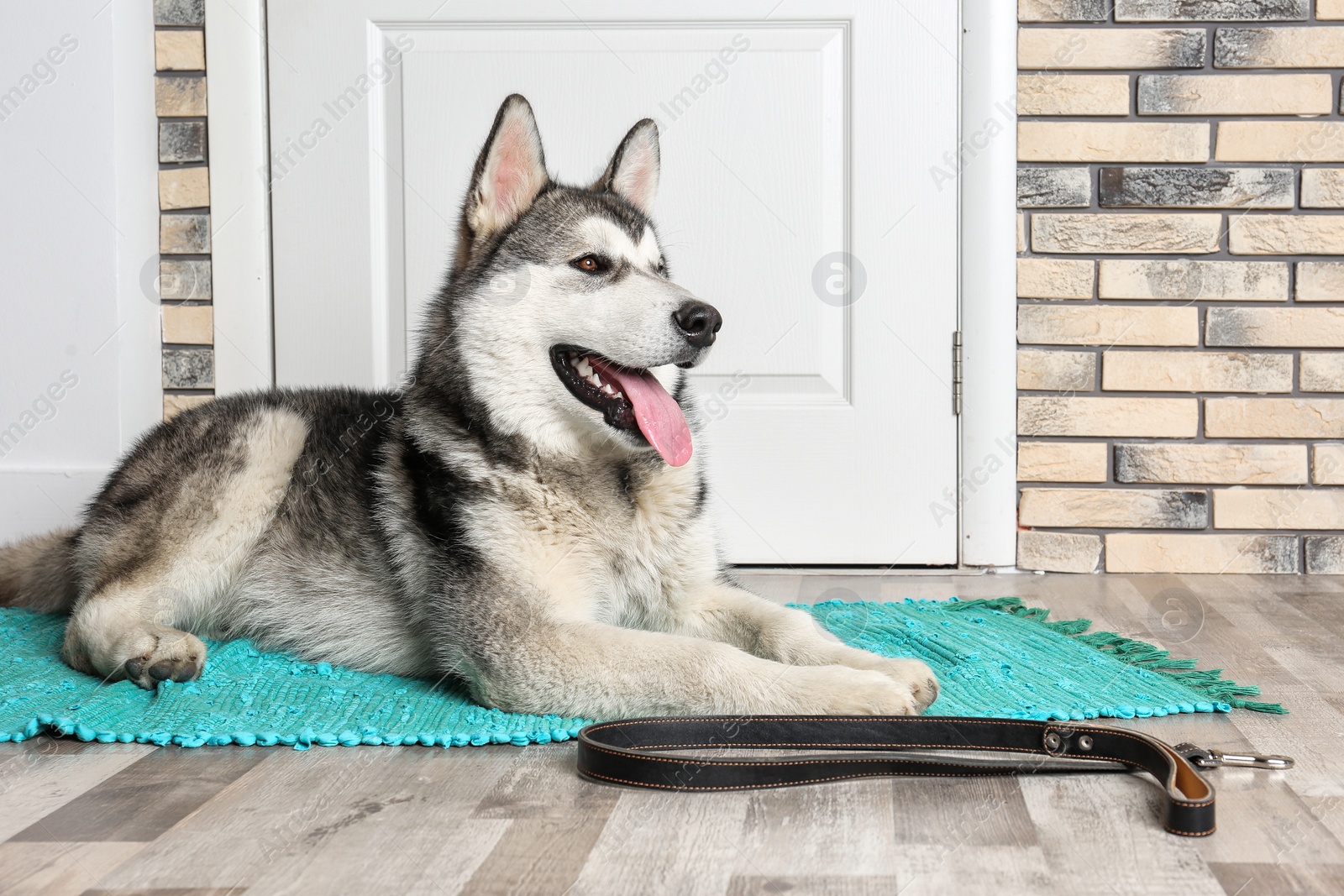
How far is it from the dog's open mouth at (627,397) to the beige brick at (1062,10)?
7.10 feet

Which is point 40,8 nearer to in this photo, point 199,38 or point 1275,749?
point 199,38

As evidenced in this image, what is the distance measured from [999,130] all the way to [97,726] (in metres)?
3.12

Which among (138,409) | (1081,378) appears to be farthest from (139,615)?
(1081,378)

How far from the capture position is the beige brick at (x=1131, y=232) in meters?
3.51

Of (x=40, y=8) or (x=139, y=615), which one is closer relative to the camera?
(x=139, y=615)

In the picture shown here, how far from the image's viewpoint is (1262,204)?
11.5 feet

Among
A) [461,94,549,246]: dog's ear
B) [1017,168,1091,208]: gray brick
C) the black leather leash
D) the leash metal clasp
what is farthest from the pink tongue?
[1017,168,1091,208]: gray brick

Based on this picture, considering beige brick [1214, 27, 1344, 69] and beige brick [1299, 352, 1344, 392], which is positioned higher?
beige brick [1214, 27, 1344, 69]

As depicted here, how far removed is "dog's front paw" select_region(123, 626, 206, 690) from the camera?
2.17 metres

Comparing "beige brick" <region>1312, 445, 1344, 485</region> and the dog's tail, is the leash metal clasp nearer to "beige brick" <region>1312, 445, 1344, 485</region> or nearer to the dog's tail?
"beige brick" <region>1312, 445, 1344, 485</region>

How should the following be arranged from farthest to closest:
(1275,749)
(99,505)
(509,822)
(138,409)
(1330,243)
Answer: (138,409) → (1330,243) → (99,505) → (1275,749) → (509,822)

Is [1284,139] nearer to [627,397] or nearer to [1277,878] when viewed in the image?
[627,397]

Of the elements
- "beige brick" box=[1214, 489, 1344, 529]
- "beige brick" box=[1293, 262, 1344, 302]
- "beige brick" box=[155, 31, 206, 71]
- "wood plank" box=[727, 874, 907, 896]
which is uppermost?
"beige brick" box=[155, 31, 206, 71]

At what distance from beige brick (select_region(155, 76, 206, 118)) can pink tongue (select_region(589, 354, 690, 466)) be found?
89.6 inches
